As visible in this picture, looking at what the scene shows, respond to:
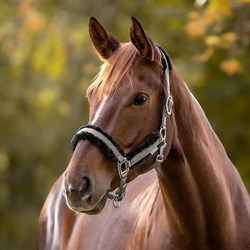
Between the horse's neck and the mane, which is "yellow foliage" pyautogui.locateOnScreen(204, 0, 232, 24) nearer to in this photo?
the horse's neck

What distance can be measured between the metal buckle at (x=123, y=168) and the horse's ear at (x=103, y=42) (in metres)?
0.63

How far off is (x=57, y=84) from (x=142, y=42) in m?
15.2

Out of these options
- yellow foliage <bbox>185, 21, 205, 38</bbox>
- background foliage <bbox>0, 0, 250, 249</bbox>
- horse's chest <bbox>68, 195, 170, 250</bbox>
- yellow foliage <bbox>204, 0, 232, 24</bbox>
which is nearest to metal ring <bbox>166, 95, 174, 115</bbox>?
horse's chest <bbox>68, 195, 170, 250</bbox>

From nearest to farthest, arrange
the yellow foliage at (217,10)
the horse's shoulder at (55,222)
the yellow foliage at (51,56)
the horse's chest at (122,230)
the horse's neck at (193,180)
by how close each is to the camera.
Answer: the horse's neck at (193,180) → the horse's chest at (122,230) → the horse's shoulder at (55,222) → the yellow foliage at (217,10) → the yellow foliage at (51,56)

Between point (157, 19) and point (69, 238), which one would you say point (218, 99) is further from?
point (69, 238)

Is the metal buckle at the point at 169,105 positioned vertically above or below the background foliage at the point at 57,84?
below

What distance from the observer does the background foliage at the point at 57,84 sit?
19438 millimetres

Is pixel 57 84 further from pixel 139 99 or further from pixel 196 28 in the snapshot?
pixel 139 99

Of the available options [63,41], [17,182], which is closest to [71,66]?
[63,41]

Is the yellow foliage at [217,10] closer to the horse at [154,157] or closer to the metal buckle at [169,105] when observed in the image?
the horse at [154,157]

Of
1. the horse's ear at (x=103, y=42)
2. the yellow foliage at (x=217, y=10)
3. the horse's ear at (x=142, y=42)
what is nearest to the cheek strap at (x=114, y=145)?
the horse's ear at (x=142, y=42)

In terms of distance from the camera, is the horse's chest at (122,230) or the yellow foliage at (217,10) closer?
the horse's chest at (122,230)

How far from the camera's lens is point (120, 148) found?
6.16 meters

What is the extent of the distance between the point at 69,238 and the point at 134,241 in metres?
1.57
